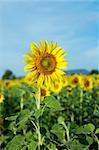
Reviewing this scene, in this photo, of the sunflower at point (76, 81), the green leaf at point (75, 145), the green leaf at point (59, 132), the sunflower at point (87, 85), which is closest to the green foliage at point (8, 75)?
the sunflower at point (76, 81)

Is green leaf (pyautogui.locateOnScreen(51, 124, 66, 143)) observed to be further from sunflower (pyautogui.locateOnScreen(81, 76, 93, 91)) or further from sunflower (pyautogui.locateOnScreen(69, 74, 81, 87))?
sunflower (pyautogui.locateOnScreen(69, 74, 81, 87))

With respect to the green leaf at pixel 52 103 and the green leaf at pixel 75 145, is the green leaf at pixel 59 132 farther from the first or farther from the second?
the green leaf at pixel 52 103

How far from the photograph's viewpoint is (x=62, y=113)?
17.9 feet

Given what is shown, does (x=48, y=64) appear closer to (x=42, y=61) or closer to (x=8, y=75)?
(x=42, y=61)

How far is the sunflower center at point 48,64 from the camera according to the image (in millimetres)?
2832

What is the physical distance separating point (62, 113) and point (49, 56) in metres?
2.65

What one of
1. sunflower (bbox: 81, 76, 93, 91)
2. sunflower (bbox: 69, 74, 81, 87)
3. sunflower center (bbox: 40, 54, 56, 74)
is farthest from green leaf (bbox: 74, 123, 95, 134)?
sunflower (bbox: 69, 74, 81, 87)

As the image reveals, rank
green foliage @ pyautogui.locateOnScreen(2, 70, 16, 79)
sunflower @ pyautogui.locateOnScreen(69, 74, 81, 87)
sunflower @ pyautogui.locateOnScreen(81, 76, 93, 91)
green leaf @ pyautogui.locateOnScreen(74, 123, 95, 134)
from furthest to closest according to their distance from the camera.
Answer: green foliage @ pyautogui.locateOnScreen(2, 70, 16, 79), sunflower @ pyautogui.locateOnScreen(69, 74, 81, 87), sunflower @ pyautogui.locateOnScreen(81, 76, 93, 91), green leaf @ pyautogui.locateOnScreen(74, 123, 95, 134)

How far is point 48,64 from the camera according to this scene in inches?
112

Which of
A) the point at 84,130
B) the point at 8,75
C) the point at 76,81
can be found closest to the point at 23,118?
the point at 84,130

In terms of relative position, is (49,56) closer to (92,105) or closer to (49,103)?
(49,103)

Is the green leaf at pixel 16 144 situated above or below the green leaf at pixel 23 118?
below

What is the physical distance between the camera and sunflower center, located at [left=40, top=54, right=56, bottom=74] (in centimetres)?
283

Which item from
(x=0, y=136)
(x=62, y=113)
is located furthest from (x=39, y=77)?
(x=62, y=113)
